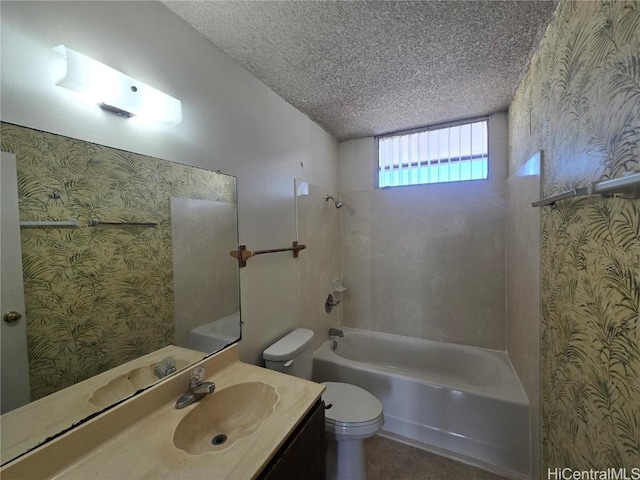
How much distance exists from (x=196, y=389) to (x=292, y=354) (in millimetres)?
720

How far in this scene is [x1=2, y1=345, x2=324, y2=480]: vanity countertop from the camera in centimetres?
68

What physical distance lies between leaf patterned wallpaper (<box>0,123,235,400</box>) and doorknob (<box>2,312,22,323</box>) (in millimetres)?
18

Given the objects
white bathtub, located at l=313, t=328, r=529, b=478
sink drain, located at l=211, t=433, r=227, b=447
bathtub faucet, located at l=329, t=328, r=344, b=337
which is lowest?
white bathtub, located at l=313, t=328, r=529, b=478

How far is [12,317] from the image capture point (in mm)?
685

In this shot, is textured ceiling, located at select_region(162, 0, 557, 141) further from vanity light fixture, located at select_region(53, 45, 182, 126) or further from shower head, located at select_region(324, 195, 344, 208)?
shower head, located at select_region(324, 195, 344, 208)

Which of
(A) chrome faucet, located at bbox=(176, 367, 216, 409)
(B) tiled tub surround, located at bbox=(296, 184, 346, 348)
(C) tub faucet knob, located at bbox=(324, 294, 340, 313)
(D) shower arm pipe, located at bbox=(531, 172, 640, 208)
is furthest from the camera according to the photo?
(C) tub faucet knob, located at bbox=(324, 294, 340, 313)

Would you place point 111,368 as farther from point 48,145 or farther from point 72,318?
point 48,145

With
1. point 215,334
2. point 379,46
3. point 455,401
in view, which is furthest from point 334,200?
point 455,401

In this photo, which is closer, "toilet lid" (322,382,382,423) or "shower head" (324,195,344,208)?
"toilet lid" (322,382,382,423)

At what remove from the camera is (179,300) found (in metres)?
1.15

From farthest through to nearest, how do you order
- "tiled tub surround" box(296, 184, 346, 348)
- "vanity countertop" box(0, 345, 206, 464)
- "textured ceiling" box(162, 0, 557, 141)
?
"tiled tub surround" box(296, 184, 346, 348), "textured ceiling" box(162, 0, 557, 141), "vanity countertop" box(0, 345, 206, 464)

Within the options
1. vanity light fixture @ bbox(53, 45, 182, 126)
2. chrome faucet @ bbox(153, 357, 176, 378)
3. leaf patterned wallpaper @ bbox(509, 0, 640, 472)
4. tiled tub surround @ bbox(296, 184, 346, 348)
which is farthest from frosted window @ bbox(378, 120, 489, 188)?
chrome faucet @ bbox(153, 357, 176, 378)

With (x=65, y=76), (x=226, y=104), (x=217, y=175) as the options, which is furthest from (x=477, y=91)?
(x=65, y=76)

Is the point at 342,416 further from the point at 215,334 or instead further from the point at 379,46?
the point at 379,46
